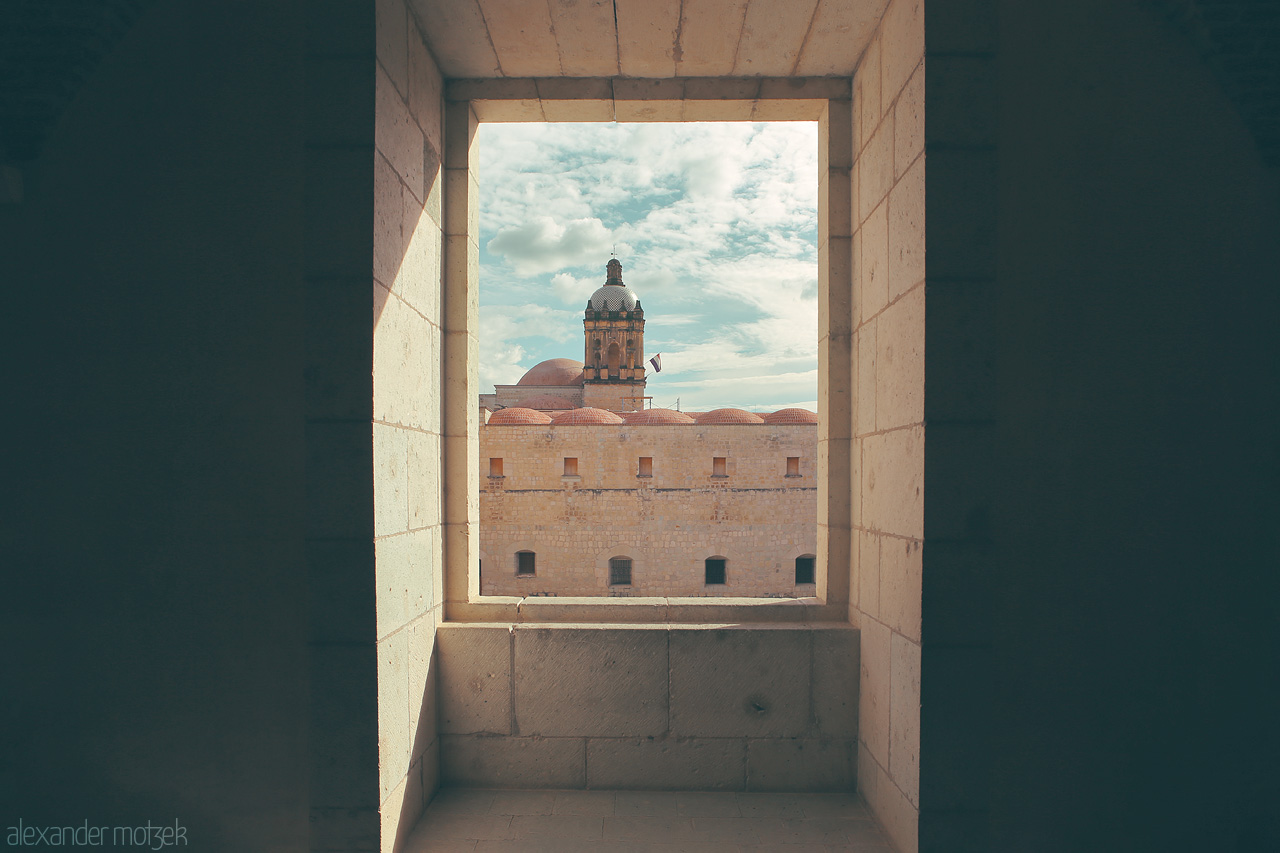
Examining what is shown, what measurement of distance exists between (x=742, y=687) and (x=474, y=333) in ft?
7.79

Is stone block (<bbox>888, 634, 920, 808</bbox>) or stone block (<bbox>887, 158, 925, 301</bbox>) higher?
stone block (<bbox>887, 158, 925, 301</bbox>)

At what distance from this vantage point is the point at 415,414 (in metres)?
2.79

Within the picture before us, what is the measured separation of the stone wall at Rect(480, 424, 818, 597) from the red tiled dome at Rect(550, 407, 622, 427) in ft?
0.88

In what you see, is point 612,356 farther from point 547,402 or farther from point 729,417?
point 729,417

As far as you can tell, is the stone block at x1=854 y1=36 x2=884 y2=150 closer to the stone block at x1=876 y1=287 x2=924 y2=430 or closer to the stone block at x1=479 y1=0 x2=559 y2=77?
the stone block at x1=876 y1=287 x2=924 y2=430

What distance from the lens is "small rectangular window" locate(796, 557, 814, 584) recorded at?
67.1ft

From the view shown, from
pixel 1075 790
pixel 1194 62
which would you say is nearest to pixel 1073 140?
pixel 1194 62

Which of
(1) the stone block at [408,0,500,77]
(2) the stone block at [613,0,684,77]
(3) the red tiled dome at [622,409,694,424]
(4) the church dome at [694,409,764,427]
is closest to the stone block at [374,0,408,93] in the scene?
(1) the stone block at [408,0,500,77]

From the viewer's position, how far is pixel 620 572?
1989 cm

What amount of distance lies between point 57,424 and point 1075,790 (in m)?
4.38

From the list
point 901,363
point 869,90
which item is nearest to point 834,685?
point 901,363

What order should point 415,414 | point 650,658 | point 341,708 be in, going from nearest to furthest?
1. point 341,708
2. point 415,414
3. point 650,658

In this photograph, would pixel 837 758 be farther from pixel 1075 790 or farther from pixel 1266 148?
pixel 1266 148

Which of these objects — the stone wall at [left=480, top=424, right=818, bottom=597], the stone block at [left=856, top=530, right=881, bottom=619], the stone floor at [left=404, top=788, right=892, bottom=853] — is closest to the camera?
the stone floor at [left=404, top=788, right=892, bottom=853]
